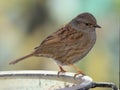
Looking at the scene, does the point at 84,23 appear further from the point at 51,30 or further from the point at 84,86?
the point at 51,30

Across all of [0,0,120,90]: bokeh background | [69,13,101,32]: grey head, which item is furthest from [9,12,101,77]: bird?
[0,0,120,90]: bokeh background

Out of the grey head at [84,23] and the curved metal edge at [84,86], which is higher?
the grey head at [84,23]

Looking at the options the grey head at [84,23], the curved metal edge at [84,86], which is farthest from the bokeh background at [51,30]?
the curved metal edge at [84,86]

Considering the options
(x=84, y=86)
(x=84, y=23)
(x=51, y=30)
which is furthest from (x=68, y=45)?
(x=51, y=30)

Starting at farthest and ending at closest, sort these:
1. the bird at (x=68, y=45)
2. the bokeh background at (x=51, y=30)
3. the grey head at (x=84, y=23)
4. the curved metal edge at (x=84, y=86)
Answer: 1. the bokeh background at (x=51, y=30)
2. the bird at (x=68, y=45)
3. the grey head at (x=84, y=23)
4. the curved metal edge at (x=84, y=86)

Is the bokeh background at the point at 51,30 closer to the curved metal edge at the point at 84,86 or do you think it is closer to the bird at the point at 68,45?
the bird at the point at 68,45

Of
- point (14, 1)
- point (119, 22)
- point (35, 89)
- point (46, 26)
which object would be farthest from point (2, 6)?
point (35, 89)

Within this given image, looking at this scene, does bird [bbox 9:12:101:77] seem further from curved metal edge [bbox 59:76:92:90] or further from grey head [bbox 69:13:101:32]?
curved metal edge [bbox 59:76:92:90]
